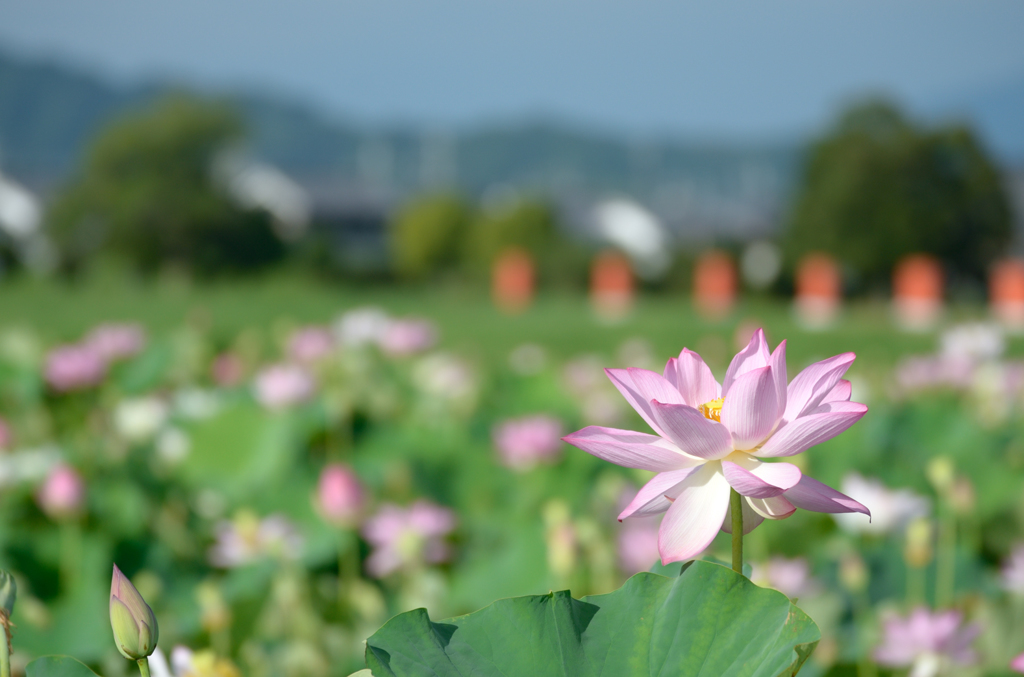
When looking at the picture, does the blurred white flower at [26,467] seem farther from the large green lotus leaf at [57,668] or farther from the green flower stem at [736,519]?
the green flower stem at [736,519]

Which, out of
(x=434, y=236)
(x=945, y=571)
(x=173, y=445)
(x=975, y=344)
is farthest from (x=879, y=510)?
(x=434, y=236)

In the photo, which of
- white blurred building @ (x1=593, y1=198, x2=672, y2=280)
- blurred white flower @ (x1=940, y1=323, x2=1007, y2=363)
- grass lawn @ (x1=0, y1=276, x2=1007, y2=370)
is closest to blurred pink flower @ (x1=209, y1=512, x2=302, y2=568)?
blurred white flower @ (x1=940, y1=323, x2=1007, y2=363)

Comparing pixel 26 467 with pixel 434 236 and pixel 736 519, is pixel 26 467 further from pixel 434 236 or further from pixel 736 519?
pixel 434 236

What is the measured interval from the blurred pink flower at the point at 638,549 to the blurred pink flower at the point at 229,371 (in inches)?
42.9

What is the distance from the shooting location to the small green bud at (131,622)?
31cm

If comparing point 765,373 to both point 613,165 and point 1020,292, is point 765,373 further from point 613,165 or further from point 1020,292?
point 613,165

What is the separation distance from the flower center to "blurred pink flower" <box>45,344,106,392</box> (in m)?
1.50

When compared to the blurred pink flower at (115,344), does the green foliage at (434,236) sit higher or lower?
lower

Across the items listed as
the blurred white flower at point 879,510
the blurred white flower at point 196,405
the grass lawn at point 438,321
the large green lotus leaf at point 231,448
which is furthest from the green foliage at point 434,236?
the blurred white flower at point 879,510

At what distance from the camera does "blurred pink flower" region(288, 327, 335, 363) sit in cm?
167

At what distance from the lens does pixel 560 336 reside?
463 centimetres

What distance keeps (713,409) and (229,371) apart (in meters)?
1.65

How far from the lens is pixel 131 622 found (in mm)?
315

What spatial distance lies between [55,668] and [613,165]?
11622 centimetres
